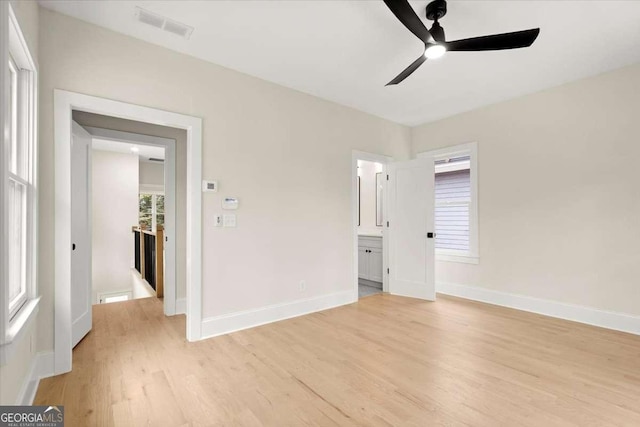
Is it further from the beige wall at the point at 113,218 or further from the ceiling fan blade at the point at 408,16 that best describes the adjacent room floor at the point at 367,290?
the beige wall at the point at 113,218

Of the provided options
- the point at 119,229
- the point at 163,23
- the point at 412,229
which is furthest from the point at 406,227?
the point at 119,229

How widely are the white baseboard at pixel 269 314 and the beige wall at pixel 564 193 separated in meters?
2.04

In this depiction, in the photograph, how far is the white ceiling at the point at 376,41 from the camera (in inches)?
92.3

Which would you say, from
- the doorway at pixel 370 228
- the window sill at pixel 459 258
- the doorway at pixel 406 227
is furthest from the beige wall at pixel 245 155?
the window sill at pixel 459 258

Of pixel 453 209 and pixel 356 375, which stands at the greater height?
pixel 453 209

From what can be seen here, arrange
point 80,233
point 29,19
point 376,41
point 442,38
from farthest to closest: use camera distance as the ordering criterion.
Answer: point 80,233 → point 376,41 → point 442,38 → point 29,19

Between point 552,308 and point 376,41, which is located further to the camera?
point 552,308

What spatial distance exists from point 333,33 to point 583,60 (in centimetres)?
263

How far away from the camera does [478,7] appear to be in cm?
232

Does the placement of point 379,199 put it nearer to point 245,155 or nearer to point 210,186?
point 245,155

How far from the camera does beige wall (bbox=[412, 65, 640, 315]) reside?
3.28 meters

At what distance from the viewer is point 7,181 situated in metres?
1.39

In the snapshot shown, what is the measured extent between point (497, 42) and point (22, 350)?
3.82 metres

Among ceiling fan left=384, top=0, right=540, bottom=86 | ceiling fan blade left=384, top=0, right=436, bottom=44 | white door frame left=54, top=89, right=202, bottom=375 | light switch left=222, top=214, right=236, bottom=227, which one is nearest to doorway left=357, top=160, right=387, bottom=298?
light switch left=222, top=214, right=236, bottom=227
